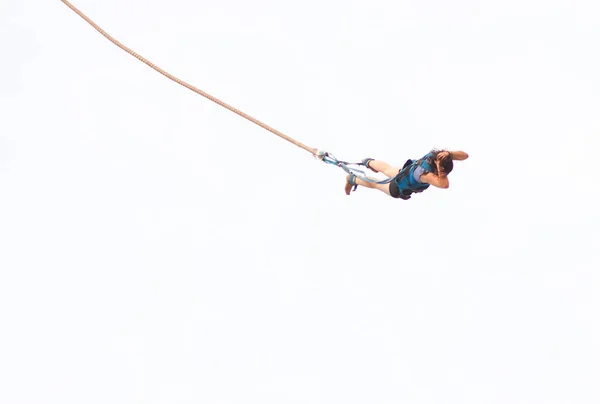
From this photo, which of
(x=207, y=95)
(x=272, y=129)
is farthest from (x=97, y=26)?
(x=272, y=129)

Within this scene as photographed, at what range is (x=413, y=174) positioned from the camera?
16609 mm

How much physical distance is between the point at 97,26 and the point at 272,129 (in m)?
4.00

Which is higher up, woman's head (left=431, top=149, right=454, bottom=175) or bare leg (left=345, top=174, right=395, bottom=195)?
bare leg (left=345, top=174, right=395, bottom=195)

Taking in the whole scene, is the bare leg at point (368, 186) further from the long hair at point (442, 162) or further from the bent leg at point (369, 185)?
the long hair at point (442, 162)

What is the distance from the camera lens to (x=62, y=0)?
691 inches

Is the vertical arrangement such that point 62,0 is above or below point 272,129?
above

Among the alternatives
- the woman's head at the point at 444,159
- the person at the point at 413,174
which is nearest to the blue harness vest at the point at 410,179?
the person at the point at 413,174

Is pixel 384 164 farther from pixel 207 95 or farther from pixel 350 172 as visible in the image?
pixel 207 95

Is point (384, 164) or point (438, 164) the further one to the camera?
point (384, 164)

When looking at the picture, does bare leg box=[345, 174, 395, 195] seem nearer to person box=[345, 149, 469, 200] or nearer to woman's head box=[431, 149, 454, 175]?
person box=[345, 149, 469, 200]

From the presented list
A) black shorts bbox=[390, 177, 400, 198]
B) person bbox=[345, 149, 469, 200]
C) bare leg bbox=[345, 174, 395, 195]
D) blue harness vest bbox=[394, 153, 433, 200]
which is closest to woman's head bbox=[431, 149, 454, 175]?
person bbox=[345, 149, 469, 200]

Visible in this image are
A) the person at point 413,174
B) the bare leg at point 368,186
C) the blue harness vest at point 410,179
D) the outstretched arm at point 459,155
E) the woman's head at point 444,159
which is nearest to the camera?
the outstretched arm at point 459,155

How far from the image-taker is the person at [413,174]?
15656 mm

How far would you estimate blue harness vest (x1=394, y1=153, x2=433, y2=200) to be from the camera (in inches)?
641
